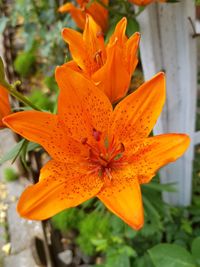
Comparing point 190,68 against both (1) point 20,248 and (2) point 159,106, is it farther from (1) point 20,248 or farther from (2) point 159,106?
(1) point 20,248

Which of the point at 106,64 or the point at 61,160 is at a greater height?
the point at 106,64

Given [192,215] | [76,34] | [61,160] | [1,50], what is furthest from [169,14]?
[1,50]

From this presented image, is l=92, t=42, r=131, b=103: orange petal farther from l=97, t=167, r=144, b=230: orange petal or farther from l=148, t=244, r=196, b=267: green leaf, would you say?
l=148, t=244, r=196, b=267: green leaf

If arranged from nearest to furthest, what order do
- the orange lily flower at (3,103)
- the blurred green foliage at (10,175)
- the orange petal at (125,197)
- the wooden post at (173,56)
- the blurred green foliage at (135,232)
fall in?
the orange petal at (125,197), the orange lily flower at (3,103), the wooden post at (173,56), the blurred green foliage at (135,232), the blurred green foliage at (10,175)

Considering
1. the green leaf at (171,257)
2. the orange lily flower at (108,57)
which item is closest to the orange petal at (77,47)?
the orange lily flower at (108,57)

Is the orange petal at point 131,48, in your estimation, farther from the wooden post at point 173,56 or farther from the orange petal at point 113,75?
the wooden post at point 173,56

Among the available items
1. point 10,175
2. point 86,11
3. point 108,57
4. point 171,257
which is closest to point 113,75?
point 108,57

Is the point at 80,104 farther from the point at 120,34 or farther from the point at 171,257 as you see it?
the point at 171,257
